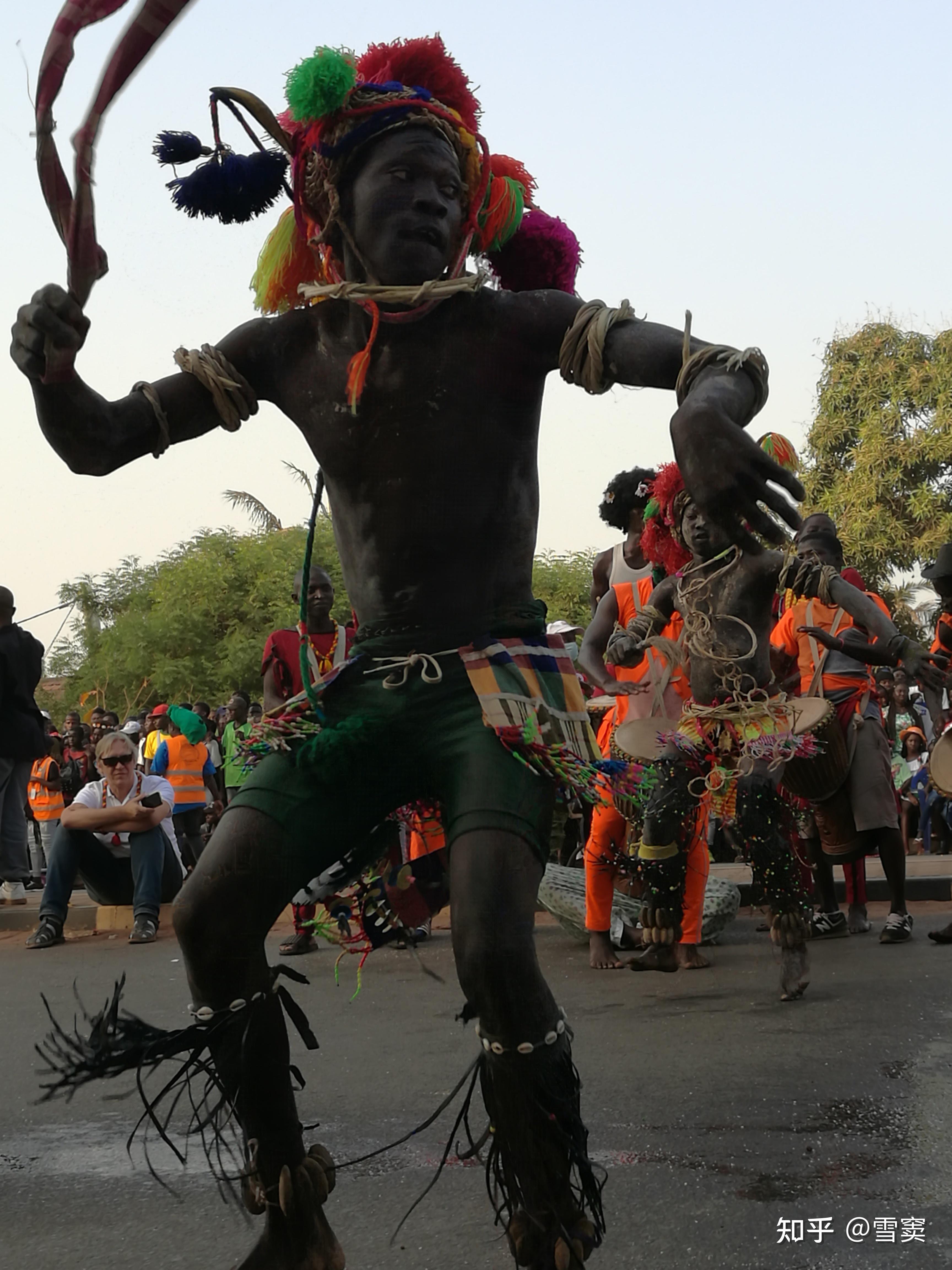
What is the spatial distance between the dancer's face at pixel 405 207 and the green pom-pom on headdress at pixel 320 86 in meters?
0.13

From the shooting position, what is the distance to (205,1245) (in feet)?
9.86

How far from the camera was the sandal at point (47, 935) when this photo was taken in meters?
8.45

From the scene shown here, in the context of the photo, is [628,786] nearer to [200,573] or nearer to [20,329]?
[20,329]

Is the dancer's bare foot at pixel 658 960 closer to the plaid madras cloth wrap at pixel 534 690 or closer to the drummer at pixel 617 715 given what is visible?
the drummer at pixel 617 715

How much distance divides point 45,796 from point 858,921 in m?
7.35

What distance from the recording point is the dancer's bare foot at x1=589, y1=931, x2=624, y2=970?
6.61 meters

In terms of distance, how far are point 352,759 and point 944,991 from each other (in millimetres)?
3612

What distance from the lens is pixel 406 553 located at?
9.62ft

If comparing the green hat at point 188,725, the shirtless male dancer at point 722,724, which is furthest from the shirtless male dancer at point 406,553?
the green hat at point 188,725

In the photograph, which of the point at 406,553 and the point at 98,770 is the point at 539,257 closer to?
the point at 406,553

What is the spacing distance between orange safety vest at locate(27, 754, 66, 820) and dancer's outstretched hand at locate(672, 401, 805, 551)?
10.5m

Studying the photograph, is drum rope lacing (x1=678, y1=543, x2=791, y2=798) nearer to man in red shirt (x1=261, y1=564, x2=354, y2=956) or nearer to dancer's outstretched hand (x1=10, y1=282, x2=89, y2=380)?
man in red shirt (x1=261, y1=564, x2=354, y2=956)

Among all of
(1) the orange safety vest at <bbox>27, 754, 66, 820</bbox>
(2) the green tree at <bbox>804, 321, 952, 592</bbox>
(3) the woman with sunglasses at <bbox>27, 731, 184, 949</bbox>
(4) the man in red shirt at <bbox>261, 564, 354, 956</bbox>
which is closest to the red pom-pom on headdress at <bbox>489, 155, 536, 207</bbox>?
(4) the man in red shirt at <bbox>261, 564, 354, 956</bbox>

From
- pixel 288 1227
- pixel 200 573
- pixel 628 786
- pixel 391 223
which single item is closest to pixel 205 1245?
pixel 288 1227
